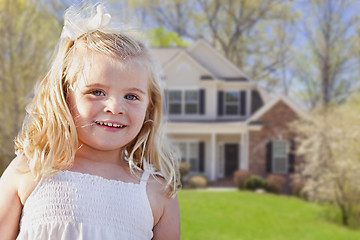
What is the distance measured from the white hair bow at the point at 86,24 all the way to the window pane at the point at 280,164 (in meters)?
17.8

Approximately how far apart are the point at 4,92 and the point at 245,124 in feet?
32.6

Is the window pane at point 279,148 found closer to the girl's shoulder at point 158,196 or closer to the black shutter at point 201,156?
the black shutter at point 201,156

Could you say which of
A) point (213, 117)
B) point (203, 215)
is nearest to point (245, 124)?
point (213, 117)

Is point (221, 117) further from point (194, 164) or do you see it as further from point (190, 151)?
point (194, 164)

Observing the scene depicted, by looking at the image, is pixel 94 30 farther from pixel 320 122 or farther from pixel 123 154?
pixel 320 122

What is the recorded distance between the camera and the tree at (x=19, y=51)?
11922 mm

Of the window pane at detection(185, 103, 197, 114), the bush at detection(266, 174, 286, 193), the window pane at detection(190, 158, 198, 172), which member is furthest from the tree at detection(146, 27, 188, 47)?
the bush at detection(266, 174, 286, 193)

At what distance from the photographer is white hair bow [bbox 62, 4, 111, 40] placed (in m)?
1.59

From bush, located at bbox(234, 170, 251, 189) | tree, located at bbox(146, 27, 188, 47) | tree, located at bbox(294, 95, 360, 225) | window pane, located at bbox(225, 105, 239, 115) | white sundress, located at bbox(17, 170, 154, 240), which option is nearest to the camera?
white sundress, located at bbox(17, 170, 154, 240)

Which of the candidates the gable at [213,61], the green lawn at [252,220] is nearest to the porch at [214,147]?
the gable at [213,61]

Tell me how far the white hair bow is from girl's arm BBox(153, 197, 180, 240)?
644 mm

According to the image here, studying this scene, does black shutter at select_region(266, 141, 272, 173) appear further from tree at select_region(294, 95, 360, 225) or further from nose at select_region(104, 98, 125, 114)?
nose at select_region(104, 98, 125, 114)

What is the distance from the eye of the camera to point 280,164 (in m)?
18.9

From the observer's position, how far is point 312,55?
23.8 metres
